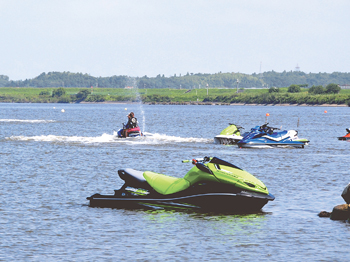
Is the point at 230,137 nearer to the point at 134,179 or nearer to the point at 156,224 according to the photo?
the point at 134,179

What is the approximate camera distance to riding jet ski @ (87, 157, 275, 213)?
15352 millimetres

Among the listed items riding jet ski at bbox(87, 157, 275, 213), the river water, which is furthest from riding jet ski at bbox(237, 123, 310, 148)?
riding jet ski at bbox(87, 157, 275, 213)

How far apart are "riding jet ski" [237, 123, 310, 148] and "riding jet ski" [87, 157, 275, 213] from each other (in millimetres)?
21207

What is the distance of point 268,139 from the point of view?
37.8 m

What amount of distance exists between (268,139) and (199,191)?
22729 millimetres

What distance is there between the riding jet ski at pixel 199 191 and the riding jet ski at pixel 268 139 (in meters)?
21.2

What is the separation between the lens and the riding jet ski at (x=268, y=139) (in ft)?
123

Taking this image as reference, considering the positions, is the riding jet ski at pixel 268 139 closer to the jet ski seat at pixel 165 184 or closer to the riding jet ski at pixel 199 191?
the riding jet ski at pixel 199 191

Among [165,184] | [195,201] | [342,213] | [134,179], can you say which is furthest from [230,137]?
[342,213]

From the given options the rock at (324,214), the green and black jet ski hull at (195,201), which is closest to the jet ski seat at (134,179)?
the green and black jet ski hull at (195,201)

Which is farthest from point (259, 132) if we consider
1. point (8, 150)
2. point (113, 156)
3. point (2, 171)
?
point (2, 171)

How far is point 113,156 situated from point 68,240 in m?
19.3

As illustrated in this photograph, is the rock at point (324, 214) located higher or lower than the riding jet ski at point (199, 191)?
lower

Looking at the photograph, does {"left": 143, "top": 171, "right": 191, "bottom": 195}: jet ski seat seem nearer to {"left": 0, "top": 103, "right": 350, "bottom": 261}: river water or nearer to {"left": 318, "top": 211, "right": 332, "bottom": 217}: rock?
{"left": 0, "top": 103, "right": 350, "bottom": 261}: river water
